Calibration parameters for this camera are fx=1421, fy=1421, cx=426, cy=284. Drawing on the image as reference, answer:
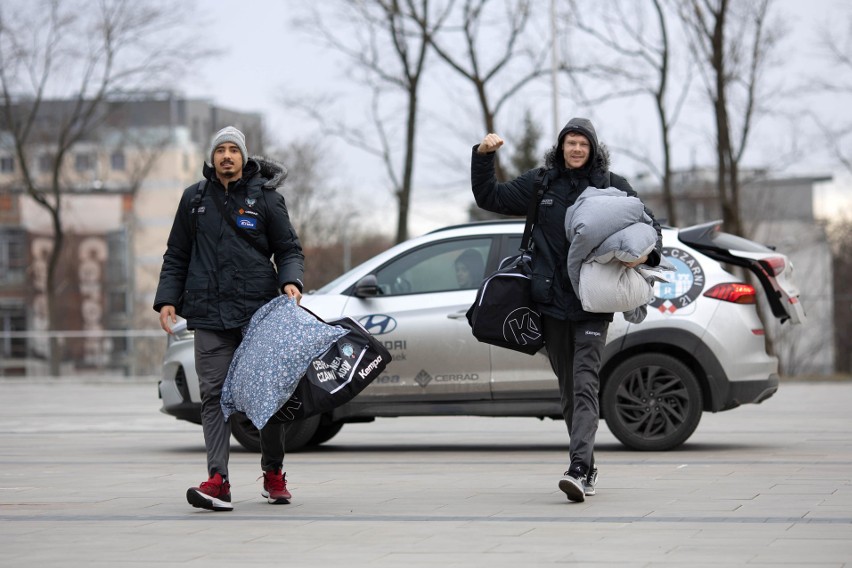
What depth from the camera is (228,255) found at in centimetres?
725

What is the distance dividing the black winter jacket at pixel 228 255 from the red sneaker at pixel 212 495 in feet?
2.55

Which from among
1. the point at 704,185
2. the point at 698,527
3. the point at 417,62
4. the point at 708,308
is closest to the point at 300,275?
the point at 698,527

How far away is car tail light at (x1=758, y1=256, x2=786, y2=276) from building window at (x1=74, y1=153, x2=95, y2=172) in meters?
57.0

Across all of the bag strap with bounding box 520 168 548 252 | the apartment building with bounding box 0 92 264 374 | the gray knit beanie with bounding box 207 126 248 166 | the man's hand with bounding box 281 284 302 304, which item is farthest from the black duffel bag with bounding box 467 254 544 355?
the apartment building with bounding box 0 92 264 374

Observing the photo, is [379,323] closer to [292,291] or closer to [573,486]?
[292,291]

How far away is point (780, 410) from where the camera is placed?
52.2ft

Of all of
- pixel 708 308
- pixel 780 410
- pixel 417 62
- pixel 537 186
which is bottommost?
pixel 780 410

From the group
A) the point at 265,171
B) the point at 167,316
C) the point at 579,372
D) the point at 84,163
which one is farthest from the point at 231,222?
the point at 84,163

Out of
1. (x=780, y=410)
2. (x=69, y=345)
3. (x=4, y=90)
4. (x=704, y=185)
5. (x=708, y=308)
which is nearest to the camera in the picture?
(x=708, y=308)

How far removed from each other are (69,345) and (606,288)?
25.5 meters

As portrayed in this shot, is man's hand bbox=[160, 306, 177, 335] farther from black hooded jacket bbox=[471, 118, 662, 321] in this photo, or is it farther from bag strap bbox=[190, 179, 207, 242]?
black hooded jacket bbox=[471, 118, 662, 321]

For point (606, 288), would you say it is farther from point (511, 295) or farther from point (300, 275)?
point (300, 275)

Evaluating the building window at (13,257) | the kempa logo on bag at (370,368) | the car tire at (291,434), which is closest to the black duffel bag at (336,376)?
the kempa logo on bag at (370,368)

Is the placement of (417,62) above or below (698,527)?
above
